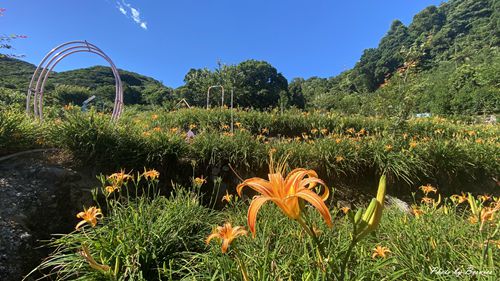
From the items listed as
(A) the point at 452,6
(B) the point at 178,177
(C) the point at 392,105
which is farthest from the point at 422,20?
(B) the point at 178,177

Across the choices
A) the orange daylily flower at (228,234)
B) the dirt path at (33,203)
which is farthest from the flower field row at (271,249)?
the dirt path at (33,203)

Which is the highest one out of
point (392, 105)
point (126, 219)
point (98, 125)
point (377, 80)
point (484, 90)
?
point (377, 80)

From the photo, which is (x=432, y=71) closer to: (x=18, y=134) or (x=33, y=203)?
(x=18, y=134)

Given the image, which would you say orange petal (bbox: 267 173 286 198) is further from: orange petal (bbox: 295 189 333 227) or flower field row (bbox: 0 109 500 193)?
flower field row (bbox: 0 109 500 193)

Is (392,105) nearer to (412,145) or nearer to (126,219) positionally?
(412,145)

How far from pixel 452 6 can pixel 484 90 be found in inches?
1887

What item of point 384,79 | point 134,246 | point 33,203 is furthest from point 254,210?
point 384,79

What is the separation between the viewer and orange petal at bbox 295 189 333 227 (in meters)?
0.64

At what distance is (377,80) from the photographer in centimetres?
4444

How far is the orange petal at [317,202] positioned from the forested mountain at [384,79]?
5.37 metres

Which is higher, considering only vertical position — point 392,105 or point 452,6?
point 452,6

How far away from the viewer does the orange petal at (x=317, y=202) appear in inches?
25.1

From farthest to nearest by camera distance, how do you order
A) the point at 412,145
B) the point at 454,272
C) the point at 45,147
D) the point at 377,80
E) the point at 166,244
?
1. the point at 377,80
2. the point at 412,145
3. the point at 45,147
4. the point at 166,244
5. the point at 454,272

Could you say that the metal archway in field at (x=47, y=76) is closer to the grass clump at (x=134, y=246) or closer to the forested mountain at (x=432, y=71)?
the grass clump at (x=134, y=246)
